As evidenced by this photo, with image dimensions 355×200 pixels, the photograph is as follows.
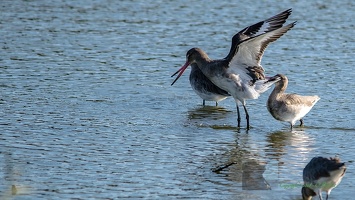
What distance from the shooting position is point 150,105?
457 inches

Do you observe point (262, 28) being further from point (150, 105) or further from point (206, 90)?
point (150, 105)

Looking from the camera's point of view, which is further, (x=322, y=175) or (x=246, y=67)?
(x=246, y=67)

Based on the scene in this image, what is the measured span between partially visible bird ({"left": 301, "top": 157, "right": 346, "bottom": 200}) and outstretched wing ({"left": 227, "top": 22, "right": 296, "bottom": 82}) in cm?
338

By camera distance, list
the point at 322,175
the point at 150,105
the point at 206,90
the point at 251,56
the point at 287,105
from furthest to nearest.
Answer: the point at 206,90
the point at 150,105
the point at 251,56
the point at 287,105
the point at 322,175

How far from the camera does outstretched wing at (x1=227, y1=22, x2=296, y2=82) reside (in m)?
10.4

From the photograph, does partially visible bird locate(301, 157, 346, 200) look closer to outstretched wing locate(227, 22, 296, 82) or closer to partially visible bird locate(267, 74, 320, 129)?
partially visible bird locate(267, 74, 320, 129)

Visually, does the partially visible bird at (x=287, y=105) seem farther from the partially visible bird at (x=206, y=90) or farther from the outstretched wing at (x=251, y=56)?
the partially visible bird at (x=206, y=90)

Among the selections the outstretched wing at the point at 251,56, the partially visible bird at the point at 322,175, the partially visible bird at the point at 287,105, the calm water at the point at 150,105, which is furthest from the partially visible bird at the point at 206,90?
the partially visible bird at the point at 322,175

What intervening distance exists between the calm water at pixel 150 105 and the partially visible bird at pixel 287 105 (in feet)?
0.67

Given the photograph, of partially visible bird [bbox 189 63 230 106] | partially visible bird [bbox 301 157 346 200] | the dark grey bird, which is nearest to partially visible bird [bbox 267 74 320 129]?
the dark grey bird

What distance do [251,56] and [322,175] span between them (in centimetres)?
397

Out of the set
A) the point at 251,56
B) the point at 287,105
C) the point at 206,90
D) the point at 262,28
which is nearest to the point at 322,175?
the point at 287,105

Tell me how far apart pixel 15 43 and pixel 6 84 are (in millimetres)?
2866

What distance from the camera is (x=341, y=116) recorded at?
11.0 metres
